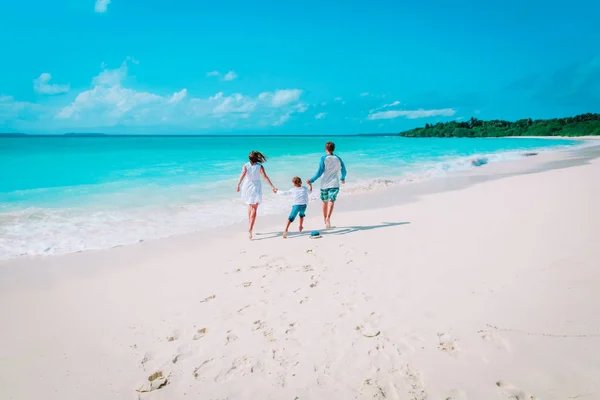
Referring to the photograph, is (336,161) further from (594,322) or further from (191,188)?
(191,188)

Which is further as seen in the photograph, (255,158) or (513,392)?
(255,158)

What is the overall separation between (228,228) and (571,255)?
6.78 meters

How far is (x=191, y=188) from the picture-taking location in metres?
15.6

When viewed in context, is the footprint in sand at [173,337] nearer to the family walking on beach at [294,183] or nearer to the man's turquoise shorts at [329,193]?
the family walking on beach at [294,183]

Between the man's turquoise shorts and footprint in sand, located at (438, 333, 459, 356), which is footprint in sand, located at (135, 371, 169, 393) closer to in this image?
footprint in sand, located at (438, 333, 459, 356)

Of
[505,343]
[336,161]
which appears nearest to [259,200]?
[336,161]

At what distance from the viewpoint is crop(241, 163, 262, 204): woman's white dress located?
→ 732 centimetres

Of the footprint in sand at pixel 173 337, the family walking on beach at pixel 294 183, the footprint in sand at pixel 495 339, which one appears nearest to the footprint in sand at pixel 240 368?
the footprint in sand at pixel 173 337

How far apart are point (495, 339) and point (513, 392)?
0.66 meters

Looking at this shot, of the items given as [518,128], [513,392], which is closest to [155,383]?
[513,392]

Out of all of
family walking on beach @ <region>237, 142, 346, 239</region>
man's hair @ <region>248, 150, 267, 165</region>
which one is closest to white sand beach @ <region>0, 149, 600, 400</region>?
family walking on beach @ <region>237, 142, 346, 239</region>

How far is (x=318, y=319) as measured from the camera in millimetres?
3719

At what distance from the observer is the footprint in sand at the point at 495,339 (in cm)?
306

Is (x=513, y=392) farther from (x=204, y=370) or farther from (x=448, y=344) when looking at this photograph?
(x=204, y=370)
